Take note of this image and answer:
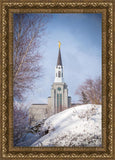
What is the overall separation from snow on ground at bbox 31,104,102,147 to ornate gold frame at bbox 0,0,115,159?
0.07 metres

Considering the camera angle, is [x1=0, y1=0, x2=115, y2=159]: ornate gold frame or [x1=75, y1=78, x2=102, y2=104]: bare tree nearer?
[x1=0, y1=0, x2=115, y2=159]: ornate gold frame

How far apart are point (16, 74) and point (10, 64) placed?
0.53ft

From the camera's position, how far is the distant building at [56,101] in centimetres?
243

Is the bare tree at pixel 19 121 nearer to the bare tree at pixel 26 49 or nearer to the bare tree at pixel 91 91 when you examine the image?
the bare tree at pixel 26 49

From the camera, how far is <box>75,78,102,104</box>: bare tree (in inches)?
95.6

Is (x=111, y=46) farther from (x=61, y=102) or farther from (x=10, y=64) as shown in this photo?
(x=10, y=64)

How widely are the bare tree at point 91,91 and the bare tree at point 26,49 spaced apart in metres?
0.65

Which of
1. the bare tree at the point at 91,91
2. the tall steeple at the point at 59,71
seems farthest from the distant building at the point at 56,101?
the bare tree at the point at 91,91

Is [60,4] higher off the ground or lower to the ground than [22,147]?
higher

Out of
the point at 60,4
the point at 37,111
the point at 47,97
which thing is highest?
the point at 60,4

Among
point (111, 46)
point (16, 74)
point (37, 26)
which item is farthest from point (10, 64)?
point (111, 46)

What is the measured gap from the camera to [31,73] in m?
2.49

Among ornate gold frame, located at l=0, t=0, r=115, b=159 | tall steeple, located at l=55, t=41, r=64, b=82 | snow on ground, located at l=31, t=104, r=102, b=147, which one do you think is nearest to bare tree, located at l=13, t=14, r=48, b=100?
ornate gold frame, located at l=0, t=0, r=115, b=159

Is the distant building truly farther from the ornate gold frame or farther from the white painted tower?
the ornate gold frame
